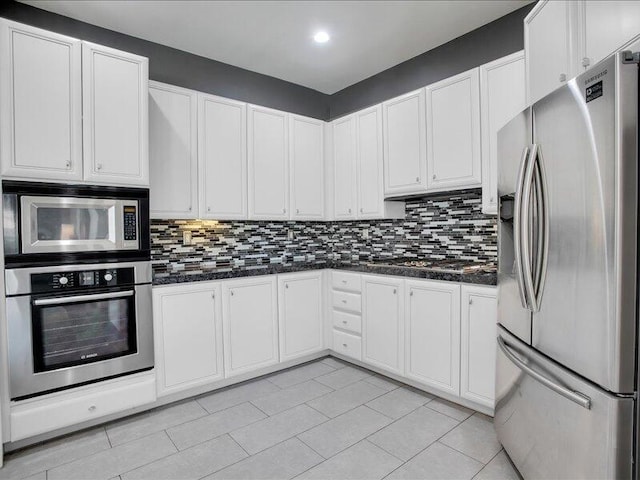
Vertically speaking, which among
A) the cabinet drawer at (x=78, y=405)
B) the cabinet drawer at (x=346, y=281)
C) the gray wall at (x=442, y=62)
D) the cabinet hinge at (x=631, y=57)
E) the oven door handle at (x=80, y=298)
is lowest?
the cabinet drawer at (x=78, y=405)

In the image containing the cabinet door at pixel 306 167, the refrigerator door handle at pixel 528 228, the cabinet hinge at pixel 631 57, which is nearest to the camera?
the cabinet hinge at pixel 631 57

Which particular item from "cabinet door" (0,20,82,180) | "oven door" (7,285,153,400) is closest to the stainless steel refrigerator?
"oven door" (7,285,153,400)

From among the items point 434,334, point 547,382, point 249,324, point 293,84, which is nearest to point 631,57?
point 547,382

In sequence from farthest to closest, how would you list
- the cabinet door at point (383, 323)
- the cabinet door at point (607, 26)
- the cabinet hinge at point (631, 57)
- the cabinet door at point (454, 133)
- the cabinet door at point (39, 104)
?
1. the cabinet door at point (383, 323)
2. the cabinet door at point (454, 133)
3. the cabinet door at point (39, 104)
4. the cabinet door at point (607, 26)
5. the cabinet hinge at point (631, 57)

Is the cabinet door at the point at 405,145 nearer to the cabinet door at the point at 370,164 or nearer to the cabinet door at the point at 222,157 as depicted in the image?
the cabinet door at the point at 370,164

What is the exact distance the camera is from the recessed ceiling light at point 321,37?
2.95 meters

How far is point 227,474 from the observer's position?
6.25ft

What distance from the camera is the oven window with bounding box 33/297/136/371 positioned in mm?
2158

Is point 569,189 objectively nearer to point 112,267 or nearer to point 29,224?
point 112,267

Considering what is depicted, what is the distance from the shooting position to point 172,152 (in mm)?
2875

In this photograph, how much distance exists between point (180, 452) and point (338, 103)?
12.0 ft

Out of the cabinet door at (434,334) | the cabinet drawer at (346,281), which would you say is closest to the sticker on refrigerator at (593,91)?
the cabinet door at (434,334)

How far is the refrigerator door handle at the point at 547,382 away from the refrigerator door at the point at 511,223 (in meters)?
0.11

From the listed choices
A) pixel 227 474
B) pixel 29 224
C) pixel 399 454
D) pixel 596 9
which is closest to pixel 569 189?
pixel 596 9
